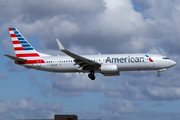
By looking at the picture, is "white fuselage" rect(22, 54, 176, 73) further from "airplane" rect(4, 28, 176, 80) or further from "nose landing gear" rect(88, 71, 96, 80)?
"nose landing gear" rect(88, 71, 96, 80)

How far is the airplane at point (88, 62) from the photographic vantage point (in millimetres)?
50469

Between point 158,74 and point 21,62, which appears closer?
point 158,74

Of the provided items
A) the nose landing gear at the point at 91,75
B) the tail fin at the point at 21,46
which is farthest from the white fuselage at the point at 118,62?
the tail fin at the point at 21,46

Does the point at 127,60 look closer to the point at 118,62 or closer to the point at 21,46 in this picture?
the point at 118,62

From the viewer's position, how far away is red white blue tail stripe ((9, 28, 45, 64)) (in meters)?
56.0

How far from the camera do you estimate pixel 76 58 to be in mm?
50531

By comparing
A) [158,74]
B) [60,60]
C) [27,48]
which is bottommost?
[158,74]

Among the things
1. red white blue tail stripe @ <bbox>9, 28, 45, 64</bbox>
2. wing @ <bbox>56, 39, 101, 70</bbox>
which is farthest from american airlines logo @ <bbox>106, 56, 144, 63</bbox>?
red white blue tail stripe @ <bbox>9, 28, 45, 64</bbox>

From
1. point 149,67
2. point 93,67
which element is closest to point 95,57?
point 93,67

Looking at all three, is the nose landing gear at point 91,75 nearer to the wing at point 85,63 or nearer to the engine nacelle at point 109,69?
the wing at point 85,63

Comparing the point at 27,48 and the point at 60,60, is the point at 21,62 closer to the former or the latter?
the point at 27,48

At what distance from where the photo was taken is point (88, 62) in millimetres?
51094

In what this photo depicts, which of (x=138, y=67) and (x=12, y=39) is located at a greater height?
(x=12, y=39)

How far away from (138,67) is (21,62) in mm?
22835
